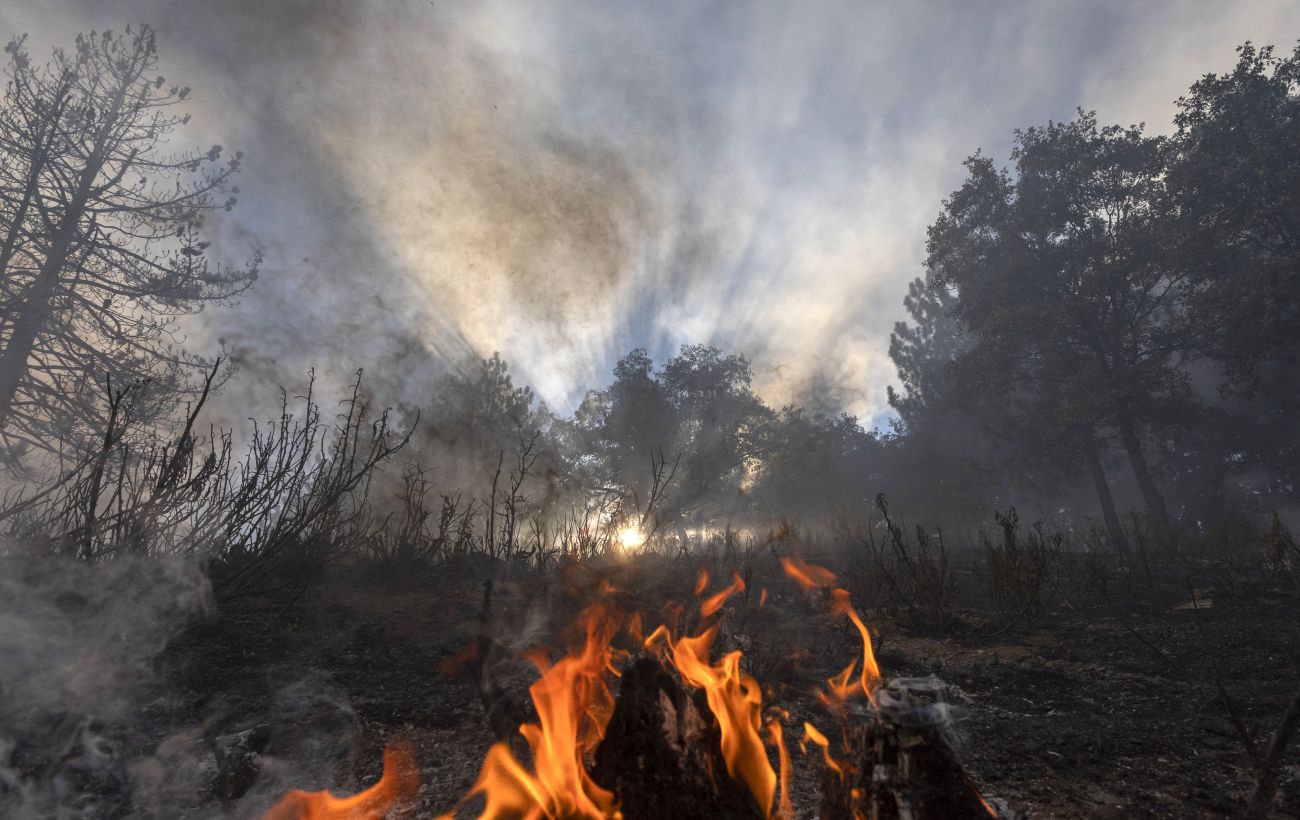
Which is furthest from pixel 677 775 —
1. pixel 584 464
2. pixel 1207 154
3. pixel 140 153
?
pixel 584 464

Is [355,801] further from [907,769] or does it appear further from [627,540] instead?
[627,540]

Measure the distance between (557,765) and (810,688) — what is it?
3170 millimetres

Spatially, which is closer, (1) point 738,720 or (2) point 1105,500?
(1) point 738,720

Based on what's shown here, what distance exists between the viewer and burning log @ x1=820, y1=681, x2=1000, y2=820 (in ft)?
5.74

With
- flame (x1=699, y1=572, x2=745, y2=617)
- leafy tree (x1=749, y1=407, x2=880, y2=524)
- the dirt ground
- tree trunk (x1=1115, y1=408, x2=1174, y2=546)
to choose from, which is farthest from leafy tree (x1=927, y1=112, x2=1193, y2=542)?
flame (x1=699, y1=572, x2=745, y2=617)

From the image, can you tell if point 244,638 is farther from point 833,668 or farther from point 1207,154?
point 1207,154

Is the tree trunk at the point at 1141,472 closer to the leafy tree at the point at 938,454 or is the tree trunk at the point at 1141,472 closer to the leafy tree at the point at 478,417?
the leafy tree at the point at 938,454

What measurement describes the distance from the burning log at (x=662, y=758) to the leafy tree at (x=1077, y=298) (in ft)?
65.0

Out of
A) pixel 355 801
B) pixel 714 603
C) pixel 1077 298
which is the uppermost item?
pixel 1077 298

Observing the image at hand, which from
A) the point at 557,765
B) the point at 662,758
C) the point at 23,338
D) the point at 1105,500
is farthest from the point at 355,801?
the point at 1105,500

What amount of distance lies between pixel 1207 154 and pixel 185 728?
86.4ft

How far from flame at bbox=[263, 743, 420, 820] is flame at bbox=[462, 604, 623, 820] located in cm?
46

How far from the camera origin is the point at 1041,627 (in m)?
6.23

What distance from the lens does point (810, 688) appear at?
4.52 meters
